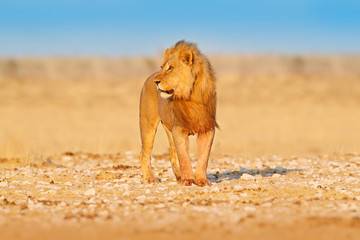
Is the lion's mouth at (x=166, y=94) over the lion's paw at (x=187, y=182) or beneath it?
over

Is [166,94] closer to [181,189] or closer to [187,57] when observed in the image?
[187,57]

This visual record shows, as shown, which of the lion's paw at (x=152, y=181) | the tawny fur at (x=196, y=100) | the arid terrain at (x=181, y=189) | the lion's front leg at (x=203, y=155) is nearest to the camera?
the arid terrain at (x=181, y=189)

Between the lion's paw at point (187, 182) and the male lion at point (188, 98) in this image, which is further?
the lion's paw at point (187, 182)

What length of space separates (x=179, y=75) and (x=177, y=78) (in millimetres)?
52

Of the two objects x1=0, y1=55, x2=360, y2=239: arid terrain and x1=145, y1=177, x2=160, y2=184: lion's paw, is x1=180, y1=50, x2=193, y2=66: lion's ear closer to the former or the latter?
x1=0, y1=55, x2=360, y2=239: arid terrain

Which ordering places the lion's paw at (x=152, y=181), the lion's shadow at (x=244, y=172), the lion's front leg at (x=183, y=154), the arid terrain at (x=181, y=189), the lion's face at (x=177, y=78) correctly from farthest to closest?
the lion's shadow at (x=244, y=172) → the lion's paw at (x=152, y=181) → the lion's front leg at (x=183, y=154) → the lion's face at (x=177, y=78) → the arid terrain at (x=181, y=189)

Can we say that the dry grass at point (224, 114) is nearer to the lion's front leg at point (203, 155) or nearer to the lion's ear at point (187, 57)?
the lion's front leg at point (203, 155)

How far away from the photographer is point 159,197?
288 inches

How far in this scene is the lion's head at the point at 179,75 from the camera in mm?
7828

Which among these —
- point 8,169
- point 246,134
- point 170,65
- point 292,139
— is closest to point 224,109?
point 246,134

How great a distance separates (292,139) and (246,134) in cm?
247

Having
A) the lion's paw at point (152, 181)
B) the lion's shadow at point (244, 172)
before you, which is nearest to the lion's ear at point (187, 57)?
the lion's paw at point (152, 181)

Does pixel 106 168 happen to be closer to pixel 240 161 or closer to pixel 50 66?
pixel 240 161

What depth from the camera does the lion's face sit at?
7.82 m
